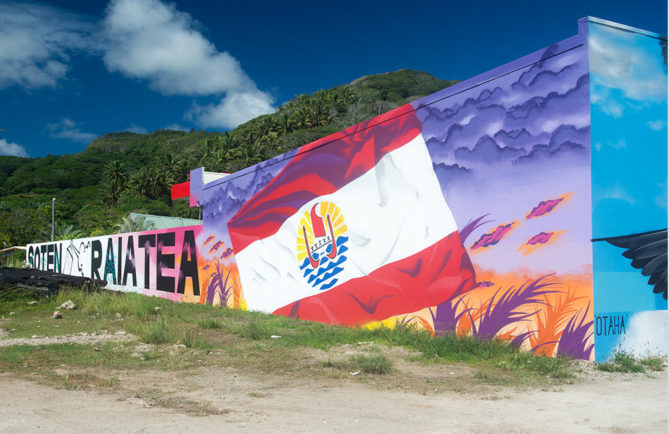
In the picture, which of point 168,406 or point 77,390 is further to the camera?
point 77,390

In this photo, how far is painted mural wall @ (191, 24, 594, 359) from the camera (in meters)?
6.86

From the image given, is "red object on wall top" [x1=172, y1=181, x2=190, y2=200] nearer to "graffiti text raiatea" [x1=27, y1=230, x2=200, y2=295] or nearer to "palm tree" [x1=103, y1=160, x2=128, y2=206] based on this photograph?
"graffiti text raiatea" [x1=27, y1=230, x2=200, y2=295]

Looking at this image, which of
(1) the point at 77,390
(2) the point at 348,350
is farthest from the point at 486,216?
(1) the point at 77,390

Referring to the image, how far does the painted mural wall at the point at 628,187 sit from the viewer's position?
21.8 ft

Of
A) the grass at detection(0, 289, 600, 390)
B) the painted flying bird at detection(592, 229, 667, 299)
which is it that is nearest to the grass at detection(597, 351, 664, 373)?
the grass at detection(0, 289, 600, 390)

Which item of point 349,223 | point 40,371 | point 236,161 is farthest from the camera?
point 236,161

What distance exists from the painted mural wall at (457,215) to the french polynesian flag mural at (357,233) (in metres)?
0.03

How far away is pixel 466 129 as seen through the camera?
8.26 meters

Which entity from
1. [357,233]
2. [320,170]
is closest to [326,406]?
[357,233]

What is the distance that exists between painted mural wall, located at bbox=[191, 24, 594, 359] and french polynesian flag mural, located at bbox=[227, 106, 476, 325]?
29mm

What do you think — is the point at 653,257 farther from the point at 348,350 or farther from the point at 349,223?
the point at 349,223

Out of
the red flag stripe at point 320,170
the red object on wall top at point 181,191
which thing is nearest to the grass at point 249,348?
the red flag stripe at point 320,170

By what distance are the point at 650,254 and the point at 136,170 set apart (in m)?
79.5

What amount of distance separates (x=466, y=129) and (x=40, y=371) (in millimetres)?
6979
